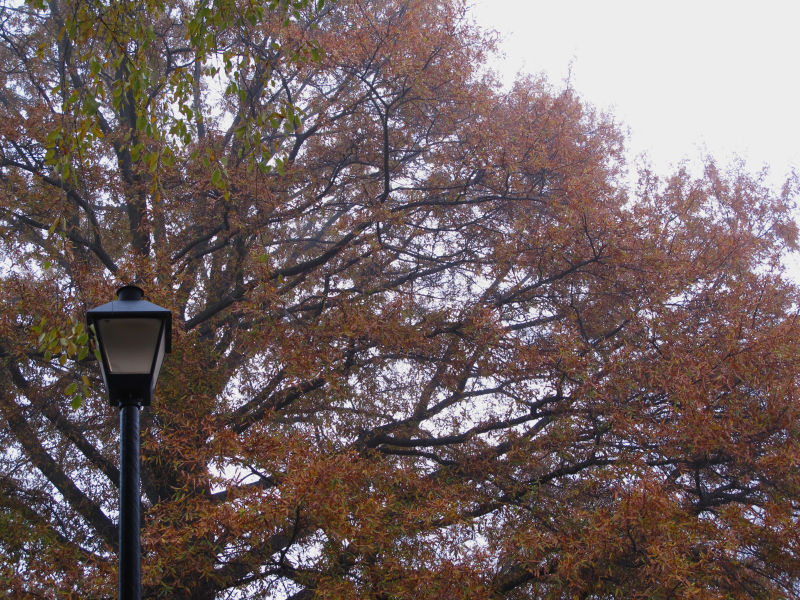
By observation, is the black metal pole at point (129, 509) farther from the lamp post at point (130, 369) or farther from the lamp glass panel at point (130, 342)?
the lamp glass panel at point (130, 342)

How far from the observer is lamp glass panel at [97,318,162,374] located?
3496 mm

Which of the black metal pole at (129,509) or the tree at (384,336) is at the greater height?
the tree at (384,336)

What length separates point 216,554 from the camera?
6.11 metres

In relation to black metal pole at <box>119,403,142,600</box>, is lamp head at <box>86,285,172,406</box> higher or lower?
higher

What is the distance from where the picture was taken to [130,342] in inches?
140

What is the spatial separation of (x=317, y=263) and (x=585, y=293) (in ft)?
10.8

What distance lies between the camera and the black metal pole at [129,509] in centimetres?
336

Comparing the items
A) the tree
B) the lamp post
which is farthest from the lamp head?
the tree

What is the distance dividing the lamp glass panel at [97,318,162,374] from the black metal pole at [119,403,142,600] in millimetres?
209

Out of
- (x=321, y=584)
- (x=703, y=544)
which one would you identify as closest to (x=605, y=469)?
(x=703, y=544)

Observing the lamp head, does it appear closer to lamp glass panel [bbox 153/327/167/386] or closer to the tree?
lamp glass panel [bbox 153/327/167/386]

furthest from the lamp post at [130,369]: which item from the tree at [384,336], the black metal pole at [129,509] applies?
the tree at [384,336]

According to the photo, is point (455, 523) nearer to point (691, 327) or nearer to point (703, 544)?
point (703, 544)

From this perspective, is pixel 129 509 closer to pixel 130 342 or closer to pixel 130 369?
pixel 130 369
